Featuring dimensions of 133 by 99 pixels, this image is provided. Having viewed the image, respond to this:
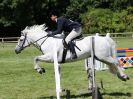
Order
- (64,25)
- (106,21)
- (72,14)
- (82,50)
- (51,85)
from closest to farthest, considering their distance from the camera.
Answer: (64,25) < (82,50) < (51,85) < (106,21) < (72,14)

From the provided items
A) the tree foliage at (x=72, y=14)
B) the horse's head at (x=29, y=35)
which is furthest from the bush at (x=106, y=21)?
the horse's head at (x=29, y=35)

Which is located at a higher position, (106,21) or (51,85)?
(106,21)

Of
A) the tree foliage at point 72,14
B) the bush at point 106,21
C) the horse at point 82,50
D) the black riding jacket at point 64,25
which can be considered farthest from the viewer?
the tree foliage at point 72,14

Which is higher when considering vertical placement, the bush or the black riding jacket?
the bush

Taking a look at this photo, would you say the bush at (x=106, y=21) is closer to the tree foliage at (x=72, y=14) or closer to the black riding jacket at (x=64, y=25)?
the tree foliage at (x=72, y=14)

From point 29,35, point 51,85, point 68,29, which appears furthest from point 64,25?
point 51,85

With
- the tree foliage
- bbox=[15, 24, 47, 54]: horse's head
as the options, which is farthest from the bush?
bbox=[15, 24, 47, 54]: horse's head

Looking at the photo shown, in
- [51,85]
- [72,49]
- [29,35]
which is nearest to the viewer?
[72,49]

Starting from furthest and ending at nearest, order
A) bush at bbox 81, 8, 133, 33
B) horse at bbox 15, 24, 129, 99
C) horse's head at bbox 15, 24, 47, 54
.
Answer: bush at bbox 81, 8, 133, 33 < horse's head at bbox 15, 24, 47, 54 < horse at bbox 15, 24, 129, 99

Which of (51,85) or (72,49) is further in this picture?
(51,85)

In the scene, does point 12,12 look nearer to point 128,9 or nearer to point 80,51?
point 128,9

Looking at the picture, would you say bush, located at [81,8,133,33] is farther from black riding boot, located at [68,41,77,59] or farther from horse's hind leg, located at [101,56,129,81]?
black riding boot, located at [68,41,77,59]

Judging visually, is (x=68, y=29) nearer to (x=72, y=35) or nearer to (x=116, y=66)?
(x=72, y=35)

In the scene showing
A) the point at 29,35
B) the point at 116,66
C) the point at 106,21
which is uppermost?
the point at 106,21
